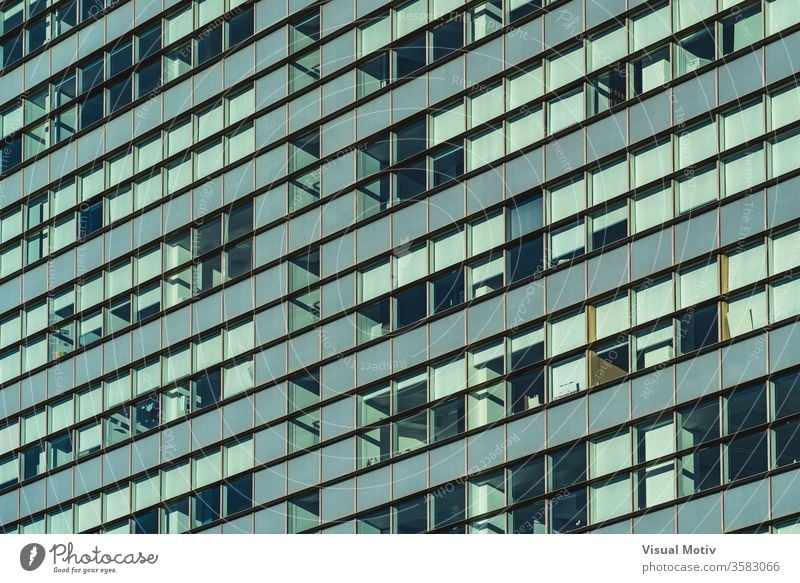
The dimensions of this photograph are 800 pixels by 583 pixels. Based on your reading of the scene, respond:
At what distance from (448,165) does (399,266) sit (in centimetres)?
413

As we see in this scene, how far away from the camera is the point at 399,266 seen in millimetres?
87500

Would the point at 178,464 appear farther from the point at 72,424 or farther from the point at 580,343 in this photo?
the point at 580,343

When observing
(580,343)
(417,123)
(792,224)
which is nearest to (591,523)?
(580,343)

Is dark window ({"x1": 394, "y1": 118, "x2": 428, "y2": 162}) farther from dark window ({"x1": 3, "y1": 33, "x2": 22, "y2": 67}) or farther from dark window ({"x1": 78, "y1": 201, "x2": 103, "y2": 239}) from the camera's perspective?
dark window ({"x1": 3, "y1": 33, "x2": 22, "y2": 67})

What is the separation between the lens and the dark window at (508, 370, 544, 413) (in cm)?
7994

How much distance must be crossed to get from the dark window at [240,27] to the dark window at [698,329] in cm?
2679

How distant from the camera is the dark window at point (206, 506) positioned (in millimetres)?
90438

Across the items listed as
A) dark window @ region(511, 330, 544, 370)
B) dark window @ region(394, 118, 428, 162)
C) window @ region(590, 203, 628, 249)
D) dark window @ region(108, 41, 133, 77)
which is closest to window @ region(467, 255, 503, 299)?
dark window @ region(511, 330, 544, 370)

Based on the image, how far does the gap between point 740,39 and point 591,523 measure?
1545 cm

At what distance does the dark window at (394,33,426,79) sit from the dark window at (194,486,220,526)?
657 inches

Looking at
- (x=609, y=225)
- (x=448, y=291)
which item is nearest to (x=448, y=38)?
(x=448, y=291)

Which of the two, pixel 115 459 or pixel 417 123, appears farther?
pixel 115 459

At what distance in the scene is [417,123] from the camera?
87.7m

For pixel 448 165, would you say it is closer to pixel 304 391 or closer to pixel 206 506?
pixel 304 391
